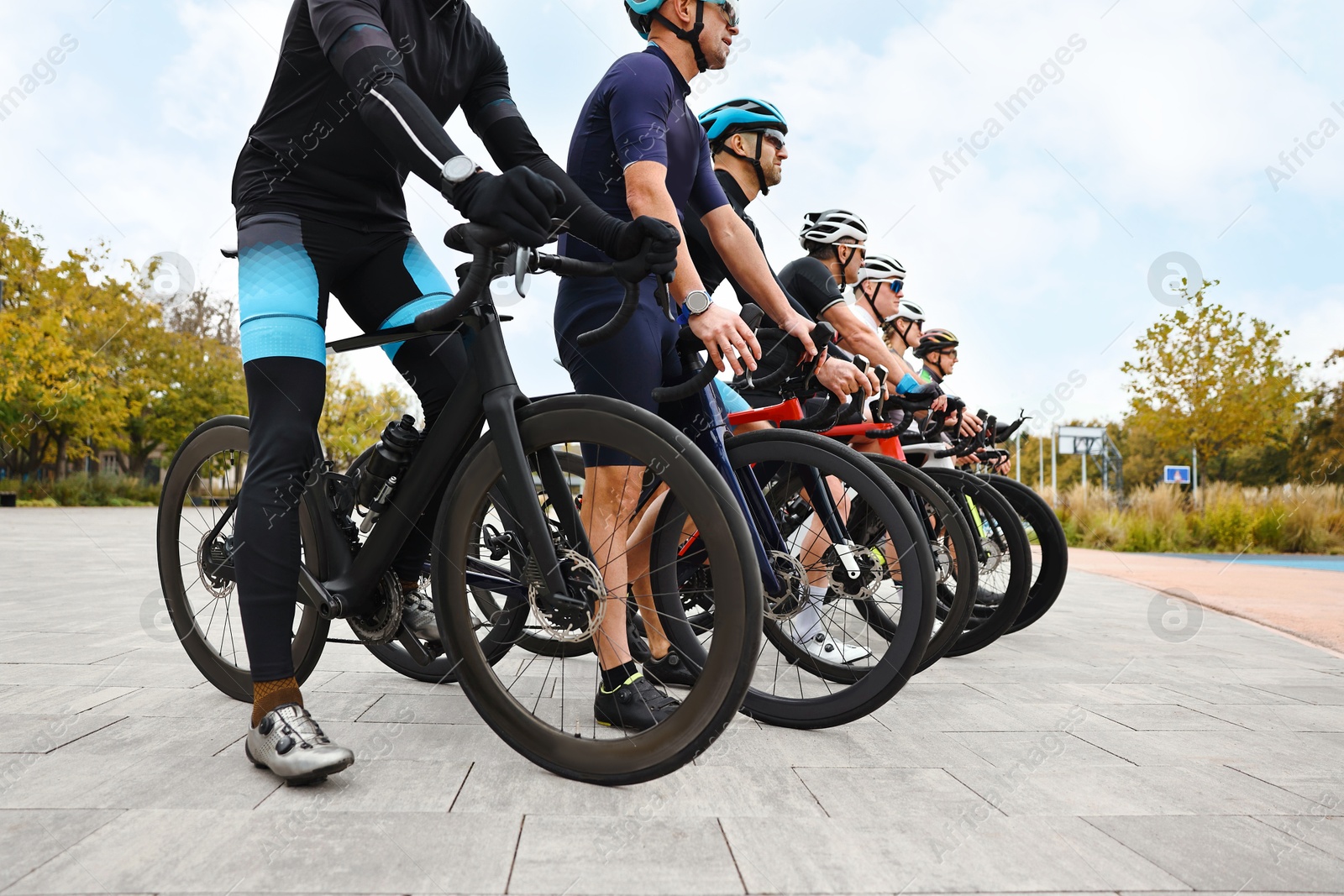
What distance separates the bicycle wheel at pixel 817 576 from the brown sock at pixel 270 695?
1.03m

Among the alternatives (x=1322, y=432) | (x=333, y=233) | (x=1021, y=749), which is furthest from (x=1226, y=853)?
(x=1322, y=432)

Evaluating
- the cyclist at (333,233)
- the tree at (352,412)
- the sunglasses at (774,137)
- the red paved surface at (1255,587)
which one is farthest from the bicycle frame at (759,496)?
the tree at (352,412)

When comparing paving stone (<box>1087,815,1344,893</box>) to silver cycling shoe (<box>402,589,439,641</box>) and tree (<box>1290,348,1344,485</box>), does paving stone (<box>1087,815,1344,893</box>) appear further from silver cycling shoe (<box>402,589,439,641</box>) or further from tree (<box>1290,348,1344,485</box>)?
tree (<box>1290,348,1344,485</box>)

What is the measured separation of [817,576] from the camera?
3205 mm

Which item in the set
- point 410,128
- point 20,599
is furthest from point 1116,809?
point 20,599

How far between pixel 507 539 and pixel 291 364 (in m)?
0.72

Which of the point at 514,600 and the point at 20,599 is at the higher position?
the point at 514,600

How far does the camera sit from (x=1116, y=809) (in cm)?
206

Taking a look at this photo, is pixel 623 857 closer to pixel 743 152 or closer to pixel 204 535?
pixel 204 535

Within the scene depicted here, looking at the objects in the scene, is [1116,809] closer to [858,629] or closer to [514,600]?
[514,600]

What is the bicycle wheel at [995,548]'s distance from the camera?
408 centimetres

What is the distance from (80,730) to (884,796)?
2.13m

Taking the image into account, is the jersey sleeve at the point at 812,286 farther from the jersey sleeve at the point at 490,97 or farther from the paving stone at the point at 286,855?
the paving stone at the point at 286,855

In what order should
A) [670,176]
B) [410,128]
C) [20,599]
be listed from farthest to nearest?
[20,599], [670,176], [410,128]
